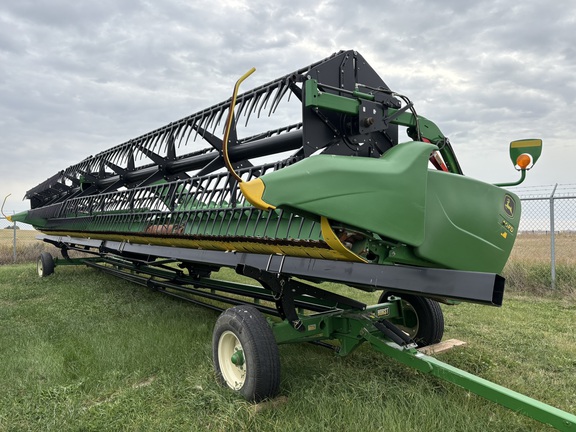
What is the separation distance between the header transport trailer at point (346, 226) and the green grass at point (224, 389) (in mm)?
277

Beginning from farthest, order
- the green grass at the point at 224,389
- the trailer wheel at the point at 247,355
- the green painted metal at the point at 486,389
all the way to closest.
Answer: the trailer wheel at the point at 247,355 → the green grass at the point at 224,389 → the green painted metal at the point at 486,389

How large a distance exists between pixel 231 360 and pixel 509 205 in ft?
7.47

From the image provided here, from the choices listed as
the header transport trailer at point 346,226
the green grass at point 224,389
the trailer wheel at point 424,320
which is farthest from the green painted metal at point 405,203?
the trailer wheel at point 424,320

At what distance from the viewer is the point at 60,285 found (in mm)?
8836

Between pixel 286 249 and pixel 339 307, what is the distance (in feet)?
3.09

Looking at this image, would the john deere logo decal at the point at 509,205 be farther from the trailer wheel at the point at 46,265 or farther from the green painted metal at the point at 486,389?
the trailer wheel at the point at 46,265

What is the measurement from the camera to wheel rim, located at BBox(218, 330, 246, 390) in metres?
3.13

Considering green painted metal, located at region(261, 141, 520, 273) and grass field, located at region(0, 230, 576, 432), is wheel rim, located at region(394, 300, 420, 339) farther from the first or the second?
green painted metal, located at region(261, 141, 520, 273)

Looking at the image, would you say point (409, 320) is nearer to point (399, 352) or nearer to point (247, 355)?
point (399, 352)

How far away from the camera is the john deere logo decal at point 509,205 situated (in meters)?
2.99

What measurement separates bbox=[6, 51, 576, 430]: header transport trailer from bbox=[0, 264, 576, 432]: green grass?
0.91 ft

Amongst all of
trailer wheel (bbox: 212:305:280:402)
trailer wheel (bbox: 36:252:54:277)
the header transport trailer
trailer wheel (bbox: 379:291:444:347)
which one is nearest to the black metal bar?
the header transport trailer

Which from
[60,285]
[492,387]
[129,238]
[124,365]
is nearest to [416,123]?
[492,387]

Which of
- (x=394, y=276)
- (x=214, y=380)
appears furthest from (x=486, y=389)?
(x=214, y=380)
